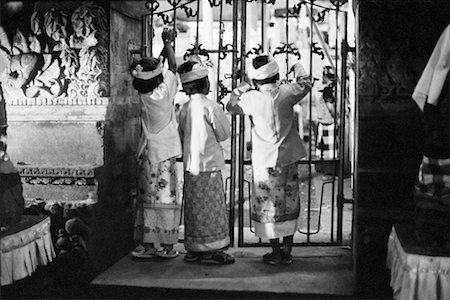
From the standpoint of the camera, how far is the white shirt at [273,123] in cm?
579

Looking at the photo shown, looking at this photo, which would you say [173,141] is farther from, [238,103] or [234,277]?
[234,277]

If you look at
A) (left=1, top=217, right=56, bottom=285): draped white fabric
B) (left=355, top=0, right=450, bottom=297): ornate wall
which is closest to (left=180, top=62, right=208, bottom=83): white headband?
(left=355, top=0, right=450, bottom=297): ornate wall

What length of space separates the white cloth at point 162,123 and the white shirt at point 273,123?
673mm

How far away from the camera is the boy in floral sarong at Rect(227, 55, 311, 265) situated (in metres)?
5.79

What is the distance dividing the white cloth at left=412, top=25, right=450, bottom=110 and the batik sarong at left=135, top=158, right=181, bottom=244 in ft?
8.62

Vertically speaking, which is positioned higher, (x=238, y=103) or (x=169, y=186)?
(x=238, y=103)

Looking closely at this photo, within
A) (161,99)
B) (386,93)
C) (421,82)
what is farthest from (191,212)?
(421,82)

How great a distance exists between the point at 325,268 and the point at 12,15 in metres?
3.86

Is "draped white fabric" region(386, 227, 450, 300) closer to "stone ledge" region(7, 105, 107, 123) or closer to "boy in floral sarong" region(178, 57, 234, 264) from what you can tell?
"boy in floral sarong" region(178, 57, 234, 264)

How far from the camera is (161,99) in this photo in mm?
5797

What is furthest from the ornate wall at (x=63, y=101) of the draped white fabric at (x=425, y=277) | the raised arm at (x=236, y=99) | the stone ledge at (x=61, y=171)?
the draped white fabric at (x=425, y=277)

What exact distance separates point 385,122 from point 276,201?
139 cm

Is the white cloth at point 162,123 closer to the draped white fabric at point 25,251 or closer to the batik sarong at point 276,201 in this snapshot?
the batik sarong at point 276,201

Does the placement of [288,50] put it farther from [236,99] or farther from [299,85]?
[236,99]
